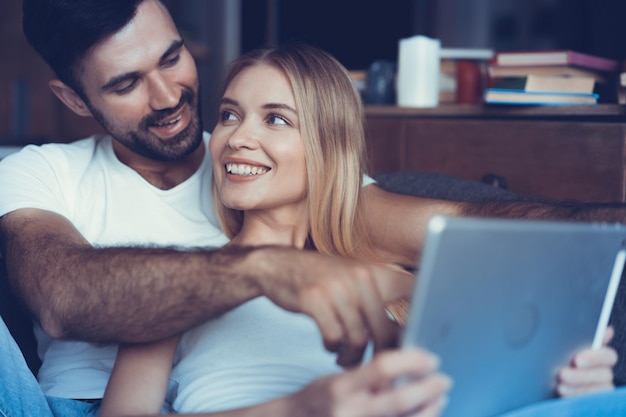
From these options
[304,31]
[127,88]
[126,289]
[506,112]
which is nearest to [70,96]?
[127,88]

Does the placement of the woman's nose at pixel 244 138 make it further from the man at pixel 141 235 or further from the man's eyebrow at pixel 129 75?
the man's eyebrow at pixel 129 75

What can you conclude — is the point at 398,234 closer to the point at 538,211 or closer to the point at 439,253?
the point at 538,211

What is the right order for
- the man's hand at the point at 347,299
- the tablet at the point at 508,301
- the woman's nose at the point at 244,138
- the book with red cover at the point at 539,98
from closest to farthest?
1. the tablet at the point at 508,301
2. the man's hand at the point at 347,299
3. the woman's nose at the point at 244,138
4. the book with red cover at the point at 539,98

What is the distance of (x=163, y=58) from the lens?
1.74 m

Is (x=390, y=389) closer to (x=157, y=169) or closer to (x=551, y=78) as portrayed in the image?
(x=157, y=169)

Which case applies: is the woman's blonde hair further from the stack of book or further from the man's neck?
the stack of book

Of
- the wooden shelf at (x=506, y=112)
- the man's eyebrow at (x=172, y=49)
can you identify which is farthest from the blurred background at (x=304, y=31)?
the man's eyebrow at (x=172, y=49)

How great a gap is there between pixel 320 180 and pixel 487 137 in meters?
0.85

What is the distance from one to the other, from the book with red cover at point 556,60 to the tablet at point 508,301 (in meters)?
1.23

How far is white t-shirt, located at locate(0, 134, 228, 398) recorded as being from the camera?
146 cm

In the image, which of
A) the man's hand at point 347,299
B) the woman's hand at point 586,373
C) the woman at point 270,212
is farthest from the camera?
the woman at point 270,212

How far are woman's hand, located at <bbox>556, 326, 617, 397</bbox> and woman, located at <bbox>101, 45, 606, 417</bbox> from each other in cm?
1

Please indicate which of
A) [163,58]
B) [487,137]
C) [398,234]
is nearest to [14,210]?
[163,58]

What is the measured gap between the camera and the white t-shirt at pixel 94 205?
1458mm
